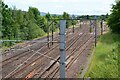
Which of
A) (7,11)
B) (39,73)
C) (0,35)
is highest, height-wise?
(7,11)

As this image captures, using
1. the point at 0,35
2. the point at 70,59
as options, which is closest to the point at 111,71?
the point at 70,59

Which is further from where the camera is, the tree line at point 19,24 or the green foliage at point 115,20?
the green foliage at point 115,20

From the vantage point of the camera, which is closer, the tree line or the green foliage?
the tree line

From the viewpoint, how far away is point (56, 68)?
841 inches

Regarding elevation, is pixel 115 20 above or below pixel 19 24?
above

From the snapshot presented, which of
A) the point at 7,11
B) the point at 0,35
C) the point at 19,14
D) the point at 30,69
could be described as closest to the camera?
the point at 30,69

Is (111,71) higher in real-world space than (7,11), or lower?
lower

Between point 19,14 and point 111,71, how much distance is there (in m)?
26.1

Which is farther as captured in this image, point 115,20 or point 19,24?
point 115,20

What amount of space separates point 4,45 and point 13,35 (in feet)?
13.9

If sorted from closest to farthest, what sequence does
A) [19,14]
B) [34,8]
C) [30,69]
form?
[30,69], [19,14], [34,8]

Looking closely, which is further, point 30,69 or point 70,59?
point 70,59

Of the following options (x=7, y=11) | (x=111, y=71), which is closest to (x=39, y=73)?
(x=111, y=71)

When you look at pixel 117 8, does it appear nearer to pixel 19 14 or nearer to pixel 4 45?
pixel 19 14
